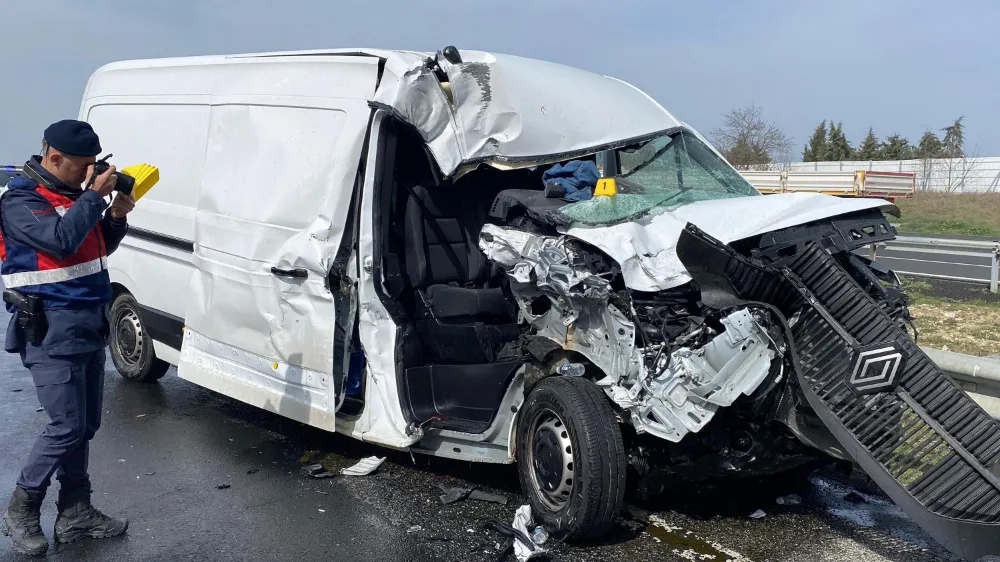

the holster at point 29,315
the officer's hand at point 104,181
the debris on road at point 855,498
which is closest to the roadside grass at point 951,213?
the debris on road at point 855,498

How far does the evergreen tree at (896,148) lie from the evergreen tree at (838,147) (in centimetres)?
216

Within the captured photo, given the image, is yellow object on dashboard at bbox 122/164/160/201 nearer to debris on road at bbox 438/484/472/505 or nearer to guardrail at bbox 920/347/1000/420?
debris on road at bbox 438/484/472/505

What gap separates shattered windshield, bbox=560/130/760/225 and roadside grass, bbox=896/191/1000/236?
22144 mm

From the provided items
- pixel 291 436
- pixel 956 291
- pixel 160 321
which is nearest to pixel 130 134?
pixel 160 321

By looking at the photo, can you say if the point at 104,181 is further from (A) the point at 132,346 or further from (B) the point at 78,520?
(A) the point at 132,346

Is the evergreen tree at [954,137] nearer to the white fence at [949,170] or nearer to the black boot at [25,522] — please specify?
the white fence at [949,170]

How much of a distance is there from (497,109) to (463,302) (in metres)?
1.11

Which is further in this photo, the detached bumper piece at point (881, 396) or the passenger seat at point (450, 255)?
the passenger seat at point (450, 255)

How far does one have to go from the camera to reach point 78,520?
4.03 meters

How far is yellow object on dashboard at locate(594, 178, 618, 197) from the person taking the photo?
4.36 meters

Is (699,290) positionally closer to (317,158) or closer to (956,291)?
(317,158)

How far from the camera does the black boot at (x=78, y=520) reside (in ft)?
13.1

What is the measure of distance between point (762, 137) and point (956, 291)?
106ft

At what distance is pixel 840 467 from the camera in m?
4.49
